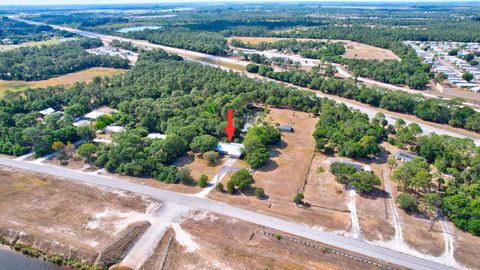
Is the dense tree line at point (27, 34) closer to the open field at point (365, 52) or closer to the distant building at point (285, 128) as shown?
the open field at point (365, 52)

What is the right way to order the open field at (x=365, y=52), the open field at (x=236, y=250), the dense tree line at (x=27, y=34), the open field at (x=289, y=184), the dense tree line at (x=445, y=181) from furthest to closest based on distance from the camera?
the dense tree line at (x=27, y=34)
the open field at (x=365, y=52)
the open field at (x=289, y=184)
the dense tree line at (x=445, y=181)
the open field at (x=236, y=250)

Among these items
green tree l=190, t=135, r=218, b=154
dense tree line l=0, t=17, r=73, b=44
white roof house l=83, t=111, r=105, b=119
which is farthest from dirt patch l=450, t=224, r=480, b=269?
dense tree line l=0, t=17, r=73, b=44

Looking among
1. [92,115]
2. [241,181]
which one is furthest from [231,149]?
[92,115]

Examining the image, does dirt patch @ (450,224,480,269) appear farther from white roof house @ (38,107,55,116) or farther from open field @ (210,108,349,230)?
white roof house @ (38,107,55,116)

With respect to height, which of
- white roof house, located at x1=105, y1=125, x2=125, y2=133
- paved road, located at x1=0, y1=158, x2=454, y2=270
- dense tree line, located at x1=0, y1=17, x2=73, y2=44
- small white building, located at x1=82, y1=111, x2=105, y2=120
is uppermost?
dense tree line, located at x1=0, y1=17, x2=73, y2=44

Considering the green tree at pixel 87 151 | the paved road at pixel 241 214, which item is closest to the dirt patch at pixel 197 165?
the paved road at pixel 241 214

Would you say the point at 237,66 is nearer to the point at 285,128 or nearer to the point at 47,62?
the point at 285,128
